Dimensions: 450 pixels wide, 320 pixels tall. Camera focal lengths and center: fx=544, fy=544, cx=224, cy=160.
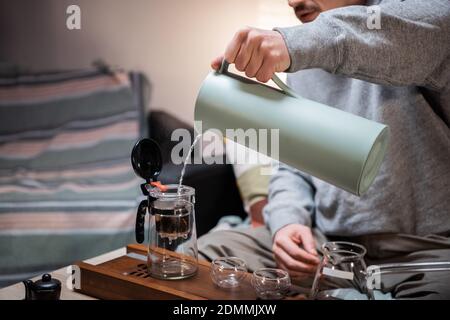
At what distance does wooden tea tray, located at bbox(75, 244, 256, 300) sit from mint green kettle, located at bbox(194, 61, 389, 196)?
233 millimetres

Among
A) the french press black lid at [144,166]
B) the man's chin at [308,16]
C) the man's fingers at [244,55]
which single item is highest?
the man's chin at [308,16]

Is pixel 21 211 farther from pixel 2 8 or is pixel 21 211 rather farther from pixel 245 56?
pixel 245 56

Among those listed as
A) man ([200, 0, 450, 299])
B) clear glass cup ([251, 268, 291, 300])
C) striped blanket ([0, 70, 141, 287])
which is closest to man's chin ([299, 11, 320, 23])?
man ([200, 0, 450, 299])

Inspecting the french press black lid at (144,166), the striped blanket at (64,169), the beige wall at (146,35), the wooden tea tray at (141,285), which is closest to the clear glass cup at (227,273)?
the wooden tea tray at (141,285)

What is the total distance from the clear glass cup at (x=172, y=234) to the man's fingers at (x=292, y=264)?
8.9 inches

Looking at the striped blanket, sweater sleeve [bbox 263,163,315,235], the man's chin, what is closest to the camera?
the man's chin

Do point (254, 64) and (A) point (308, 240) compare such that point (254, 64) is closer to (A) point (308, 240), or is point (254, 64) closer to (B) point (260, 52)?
(B) point (260, 52)

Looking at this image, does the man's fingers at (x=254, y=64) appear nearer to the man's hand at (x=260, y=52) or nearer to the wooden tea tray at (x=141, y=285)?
the man's hand at (x=260, y=52)

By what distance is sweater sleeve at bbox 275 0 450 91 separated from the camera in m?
0.78

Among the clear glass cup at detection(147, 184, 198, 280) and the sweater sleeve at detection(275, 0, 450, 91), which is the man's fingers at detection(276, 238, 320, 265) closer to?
the clear glass cup at detection(147, 184, 198, 280)

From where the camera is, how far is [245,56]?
767mm

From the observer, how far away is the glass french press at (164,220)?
0.90 metres

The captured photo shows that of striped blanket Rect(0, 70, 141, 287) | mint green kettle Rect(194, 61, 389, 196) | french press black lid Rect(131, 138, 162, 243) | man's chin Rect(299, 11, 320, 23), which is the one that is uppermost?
man's chin Rect(299, 11, 320, 23)

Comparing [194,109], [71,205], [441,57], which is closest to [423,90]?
[441,57]
